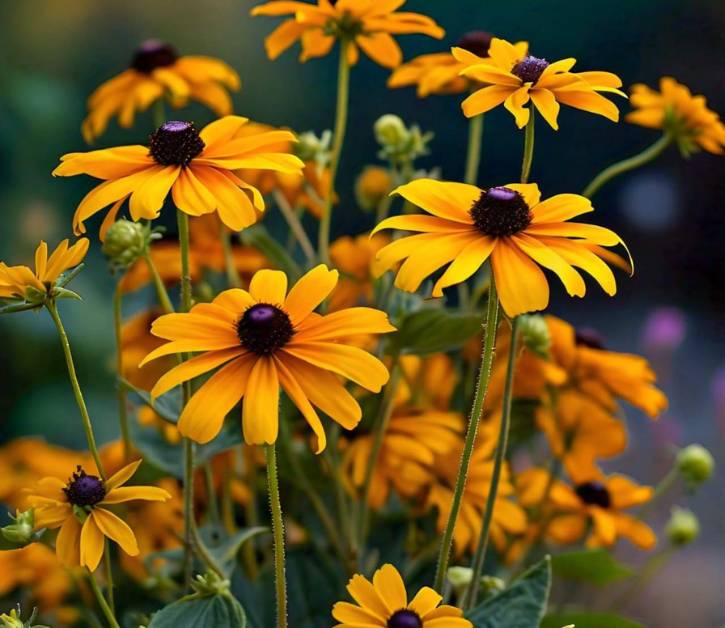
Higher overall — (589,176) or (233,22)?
(233,22)

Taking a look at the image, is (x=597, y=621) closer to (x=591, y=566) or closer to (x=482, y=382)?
(x=591, y=566)

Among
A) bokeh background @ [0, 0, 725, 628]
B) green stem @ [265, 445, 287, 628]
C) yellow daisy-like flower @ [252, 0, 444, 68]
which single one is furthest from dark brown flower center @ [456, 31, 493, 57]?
bokeh background @ [0, 0, 725, 628]

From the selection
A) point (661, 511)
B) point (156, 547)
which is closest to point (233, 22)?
point (661, 511)

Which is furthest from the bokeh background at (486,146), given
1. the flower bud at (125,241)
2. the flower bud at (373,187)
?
the flower bud at (125,241)

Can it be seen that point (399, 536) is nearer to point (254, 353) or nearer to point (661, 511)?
point (254, 353)

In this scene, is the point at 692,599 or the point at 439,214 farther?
the point at 692,599

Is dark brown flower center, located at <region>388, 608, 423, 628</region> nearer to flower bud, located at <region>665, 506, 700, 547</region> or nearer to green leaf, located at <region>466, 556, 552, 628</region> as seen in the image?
green leaf, located at <region>466, 556, 552, 628</region>
